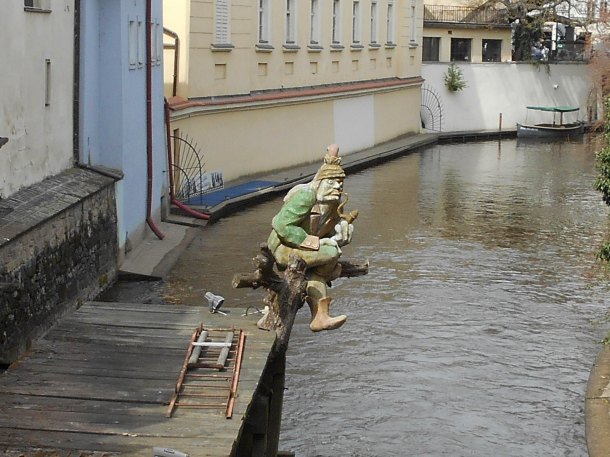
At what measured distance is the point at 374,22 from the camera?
115 feet

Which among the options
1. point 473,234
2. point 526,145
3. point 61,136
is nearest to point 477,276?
point 473,234

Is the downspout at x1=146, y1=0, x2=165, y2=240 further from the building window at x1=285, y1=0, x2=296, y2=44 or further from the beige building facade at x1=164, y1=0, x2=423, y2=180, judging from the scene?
the building window at x1=285, y1=0, x2=296, y2=44

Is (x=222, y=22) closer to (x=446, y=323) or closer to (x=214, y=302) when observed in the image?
(x=446, y=323)

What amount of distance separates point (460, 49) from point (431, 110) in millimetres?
3902

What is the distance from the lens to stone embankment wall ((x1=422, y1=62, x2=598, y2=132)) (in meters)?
41.7

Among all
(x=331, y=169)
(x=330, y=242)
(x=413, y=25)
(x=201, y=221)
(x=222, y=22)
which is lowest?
(x=201, y=221)

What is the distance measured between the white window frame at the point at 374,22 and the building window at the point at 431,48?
28.6ft

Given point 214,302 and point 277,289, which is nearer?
point 277,289

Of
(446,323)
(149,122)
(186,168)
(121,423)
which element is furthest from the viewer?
(186,168)

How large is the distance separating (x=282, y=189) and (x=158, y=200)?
571 centimetres

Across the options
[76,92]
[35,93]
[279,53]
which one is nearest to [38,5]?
[35,93]

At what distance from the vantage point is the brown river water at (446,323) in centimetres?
1088

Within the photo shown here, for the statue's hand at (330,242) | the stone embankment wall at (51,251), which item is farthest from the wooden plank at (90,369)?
the stone embankment wall at (51,251)

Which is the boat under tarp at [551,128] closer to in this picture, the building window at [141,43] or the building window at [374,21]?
the building window at [374,21]
